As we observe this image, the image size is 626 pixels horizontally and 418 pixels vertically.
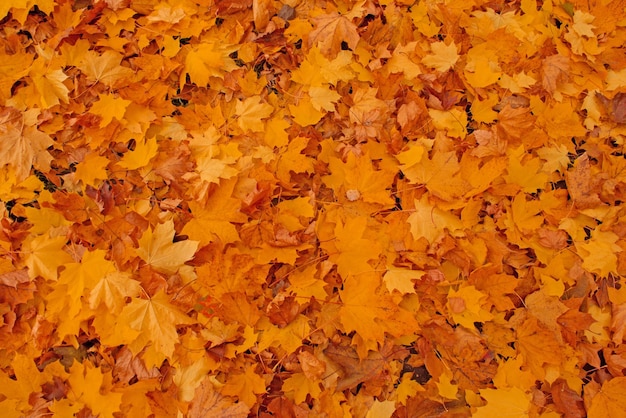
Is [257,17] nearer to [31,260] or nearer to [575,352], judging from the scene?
[31,260]

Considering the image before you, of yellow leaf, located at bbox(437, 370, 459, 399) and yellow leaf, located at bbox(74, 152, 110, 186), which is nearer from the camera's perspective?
yellow leaf, located at bbox(437, 370, 459, 399)

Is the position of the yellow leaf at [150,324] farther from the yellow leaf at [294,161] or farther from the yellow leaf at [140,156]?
the yellow leaf at [294,161]

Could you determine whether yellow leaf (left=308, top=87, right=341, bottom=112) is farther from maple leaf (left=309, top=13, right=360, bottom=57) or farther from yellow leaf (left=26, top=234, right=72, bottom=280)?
yellow leaf (left=26, top=234, right=72, bottom=280)

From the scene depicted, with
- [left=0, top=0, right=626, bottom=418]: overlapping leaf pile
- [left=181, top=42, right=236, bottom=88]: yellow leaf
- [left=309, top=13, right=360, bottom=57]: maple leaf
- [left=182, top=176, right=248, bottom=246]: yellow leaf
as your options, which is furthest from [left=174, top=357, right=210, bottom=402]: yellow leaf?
[left=309, top=13, right=360, bottom=57]: maple leaf

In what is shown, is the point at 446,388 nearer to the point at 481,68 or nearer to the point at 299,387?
the point at 299,387

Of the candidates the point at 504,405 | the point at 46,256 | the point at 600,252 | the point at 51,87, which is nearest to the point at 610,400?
the point at 504,405

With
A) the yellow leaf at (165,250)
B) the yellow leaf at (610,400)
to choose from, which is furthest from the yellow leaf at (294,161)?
the yellow leaf at (610,400)
